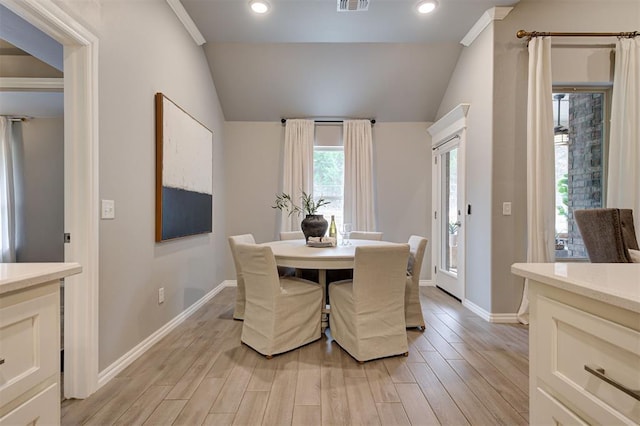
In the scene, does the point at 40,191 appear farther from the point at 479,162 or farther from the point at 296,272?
the point at 479,162

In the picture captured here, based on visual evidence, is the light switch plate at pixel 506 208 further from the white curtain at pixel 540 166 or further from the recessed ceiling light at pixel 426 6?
the recessed ceiling light at pixel 426 6

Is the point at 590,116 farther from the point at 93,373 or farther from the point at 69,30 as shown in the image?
the point at 93,373

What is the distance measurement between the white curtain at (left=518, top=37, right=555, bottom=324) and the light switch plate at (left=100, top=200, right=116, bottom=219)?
3.47 meters

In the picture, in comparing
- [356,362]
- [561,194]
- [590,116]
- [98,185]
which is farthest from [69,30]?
[590,116]

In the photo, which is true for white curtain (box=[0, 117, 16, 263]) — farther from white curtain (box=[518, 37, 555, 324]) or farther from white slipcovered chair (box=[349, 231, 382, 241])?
white curtain (box=[518, 37, 555, 324])

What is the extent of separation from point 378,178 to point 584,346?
381 centimetres

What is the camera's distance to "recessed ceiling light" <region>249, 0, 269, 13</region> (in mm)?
2850

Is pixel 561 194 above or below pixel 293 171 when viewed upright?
below

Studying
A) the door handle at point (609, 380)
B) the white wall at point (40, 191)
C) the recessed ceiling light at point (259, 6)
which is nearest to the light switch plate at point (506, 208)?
the door handle at point (609, 380)

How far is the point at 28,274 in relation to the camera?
2.61 feet

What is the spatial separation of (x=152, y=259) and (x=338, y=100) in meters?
A: 3.06

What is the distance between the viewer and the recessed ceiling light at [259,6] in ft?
9.35

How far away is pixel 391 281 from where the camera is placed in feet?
7.11

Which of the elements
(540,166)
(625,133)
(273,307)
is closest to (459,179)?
(540,166)
